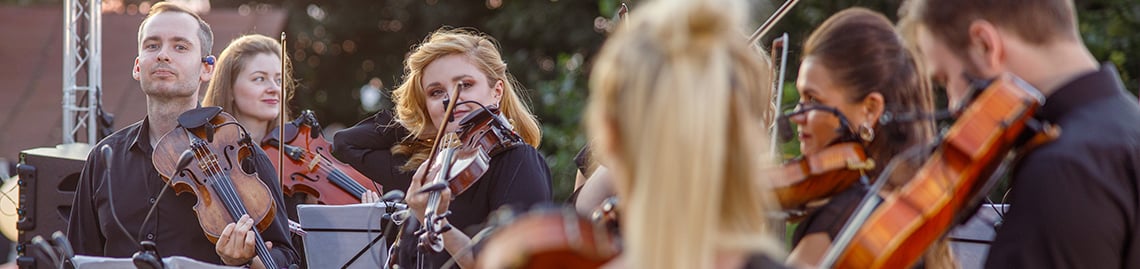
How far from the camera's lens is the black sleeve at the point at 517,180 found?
3.76 m

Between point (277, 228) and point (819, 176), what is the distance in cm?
209

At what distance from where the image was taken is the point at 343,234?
3971 mm

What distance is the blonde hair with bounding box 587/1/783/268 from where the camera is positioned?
1652mm

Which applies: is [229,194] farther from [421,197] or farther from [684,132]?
[684,132]

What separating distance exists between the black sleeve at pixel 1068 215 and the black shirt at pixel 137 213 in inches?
95.6

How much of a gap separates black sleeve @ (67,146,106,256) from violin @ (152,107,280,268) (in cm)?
31

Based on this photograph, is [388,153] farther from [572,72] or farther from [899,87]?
[572,72]

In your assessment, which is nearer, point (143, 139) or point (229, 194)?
point (229, 194)

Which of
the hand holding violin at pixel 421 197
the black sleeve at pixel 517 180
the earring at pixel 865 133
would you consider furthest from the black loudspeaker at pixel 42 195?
the earring at pixel 865 133

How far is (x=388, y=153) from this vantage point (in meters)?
4.98

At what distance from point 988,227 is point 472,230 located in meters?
1.45

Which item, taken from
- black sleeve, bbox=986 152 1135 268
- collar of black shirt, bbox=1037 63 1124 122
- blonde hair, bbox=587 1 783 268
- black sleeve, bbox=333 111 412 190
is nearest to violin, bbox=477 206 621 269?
blonde hair, bbox=587 1 783 268

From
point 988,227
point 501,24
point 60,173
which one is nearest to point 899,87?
point 988,227

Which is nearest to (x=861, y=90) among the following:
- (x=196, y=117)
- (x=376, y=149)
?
(x=196, y=117)
